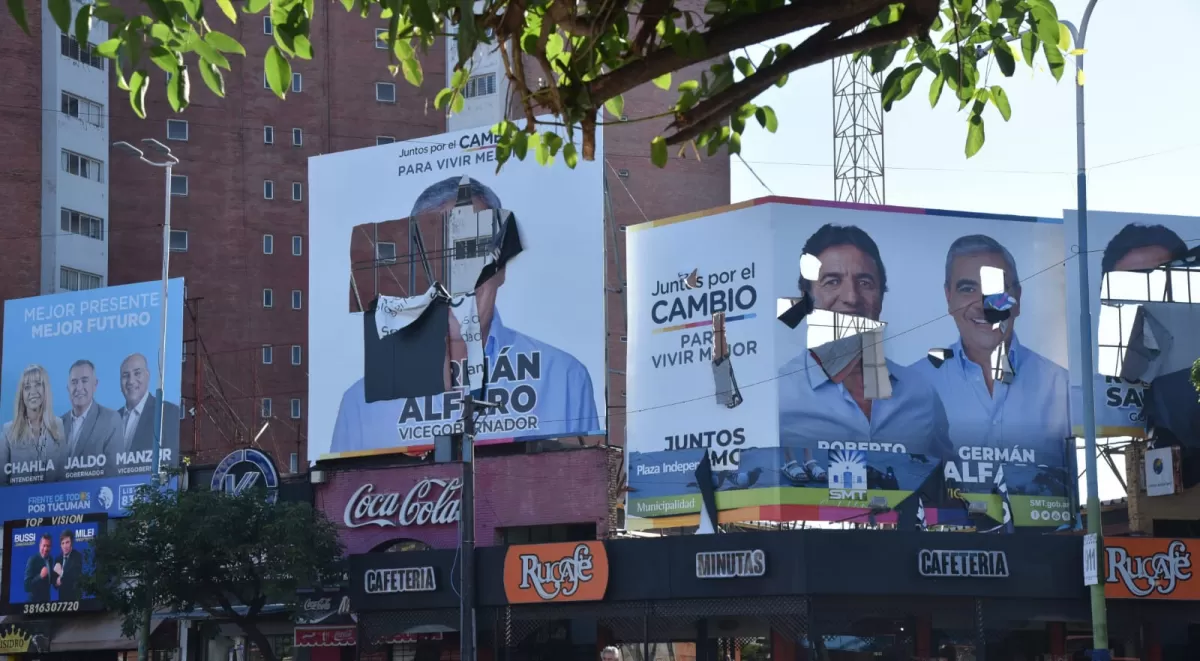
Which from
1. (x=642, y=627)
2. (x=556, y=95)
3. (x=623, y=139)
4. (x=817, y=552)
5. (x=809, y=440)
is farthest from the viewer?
(x=623, y=139)

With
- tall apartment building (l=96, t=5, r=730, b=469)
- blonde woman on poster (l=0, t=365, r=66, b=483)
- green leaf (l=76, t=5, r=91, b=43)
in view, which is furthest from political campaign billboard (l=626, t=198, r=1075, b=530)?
green leaf (l=76, t=5, r=91, b=43)

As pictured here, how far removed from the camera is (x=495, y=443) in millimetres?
43656

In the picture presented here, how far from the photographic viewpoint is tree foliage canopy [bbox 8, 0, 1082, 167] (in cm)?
725

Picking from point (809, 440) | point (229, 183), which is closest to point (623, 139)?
point (229, 183)

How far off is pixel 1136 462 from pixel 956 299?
6.18m

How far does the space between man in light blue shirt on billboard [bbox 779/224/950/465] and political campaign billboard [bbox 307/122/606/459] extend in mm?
5365

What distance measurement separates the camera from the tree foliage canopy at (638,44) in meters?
7.25

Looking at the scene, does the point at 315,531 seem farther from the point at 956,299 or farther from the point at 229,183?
the point at 229,183

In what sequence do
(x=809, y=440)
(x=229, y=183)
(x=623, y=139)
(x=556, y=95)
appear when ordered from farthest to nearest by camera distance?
(x=229, y=183) < (x=623, y=139) < (x=809, y=440) < (x=556, y=95)

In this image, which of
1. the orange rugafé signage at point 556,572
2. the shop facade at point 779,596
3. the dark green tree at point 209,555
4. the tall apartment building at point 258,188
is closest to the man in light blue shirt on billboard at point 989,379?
the shop facade at point 779,596

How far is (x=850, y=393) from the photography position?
4134 centimetres

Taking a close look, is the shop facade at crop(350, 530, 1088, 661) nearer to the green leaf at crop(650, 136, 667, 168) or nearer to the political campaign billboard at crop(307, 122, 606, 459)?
the political campaign billboard at crop(307, 122, 606, 459)

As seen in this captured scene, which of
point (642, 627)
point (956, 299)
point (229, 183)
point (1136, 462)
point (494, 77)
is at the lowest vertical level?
point (642, 627)

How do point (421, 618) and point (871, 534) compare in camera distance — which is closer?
point (871, 534)
